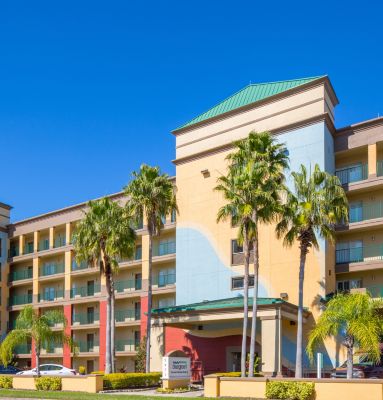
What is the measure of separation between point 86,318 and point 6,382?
1881 centimetres

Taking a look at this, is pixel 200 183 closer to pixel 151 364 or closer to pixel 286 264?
pixel 286 264

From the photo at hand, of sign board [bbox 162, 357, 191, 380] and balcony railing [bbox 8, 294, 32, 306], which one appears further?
balcony railing [bbox 8, 294, 32, 306]

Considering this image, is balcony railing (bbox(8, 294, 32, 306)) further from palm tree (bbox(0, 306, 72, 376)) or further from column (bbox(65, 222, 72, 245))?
palm tree (bbox(0, 306, 72, 376))

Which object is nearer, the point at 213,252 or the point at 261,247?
the point at 261,247

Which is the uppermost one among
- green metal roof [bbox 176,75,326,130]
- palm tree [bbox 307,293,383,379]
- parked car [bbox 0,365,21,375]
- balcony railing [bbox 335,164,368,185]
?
green metal roof [bbox 176,75,326,130]

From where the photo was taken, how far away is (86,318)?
197 ft

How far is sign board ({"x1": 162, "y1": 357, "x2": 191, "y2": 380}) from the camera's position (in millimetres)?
36594

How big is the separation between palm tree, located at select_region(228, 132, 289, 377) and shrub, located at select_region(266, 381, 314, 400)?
6366mm

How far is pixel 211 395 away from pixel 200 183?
20.0m

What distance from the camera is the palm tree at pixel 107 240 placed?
4434cm

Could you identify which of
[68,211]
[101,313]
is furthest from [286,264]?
[68,211]

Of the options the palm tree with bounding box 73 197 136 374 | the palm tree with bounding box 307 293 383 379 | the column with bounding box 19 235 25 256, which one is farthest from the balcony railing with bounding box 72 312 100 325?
the palm tree with bounding box 307 293 383 379

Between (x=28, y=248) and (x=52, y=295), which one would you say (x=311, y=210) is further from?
(x=28, y=248)

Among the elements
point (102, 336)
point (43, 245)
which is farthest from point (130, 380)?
point (43, 245)
